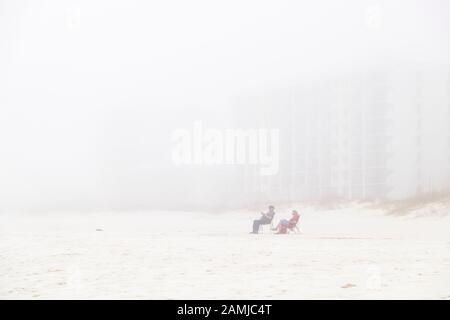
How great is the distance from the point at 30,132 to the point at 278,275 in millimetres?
137830

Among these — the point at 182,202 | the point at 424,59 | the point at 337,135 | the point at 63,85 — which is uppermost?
the point at 63,85

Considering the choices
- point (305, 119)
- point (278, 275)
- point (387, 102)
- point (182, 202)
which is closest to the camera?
point (278, 275)

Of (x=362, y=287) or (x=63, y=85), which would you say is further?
(x=63, y=85)

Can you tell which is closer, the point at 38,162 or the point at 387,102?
the point at 387,102

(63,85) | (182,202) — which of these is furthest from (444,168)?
(63,85)

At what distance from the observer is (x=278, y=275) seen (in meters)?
10.9

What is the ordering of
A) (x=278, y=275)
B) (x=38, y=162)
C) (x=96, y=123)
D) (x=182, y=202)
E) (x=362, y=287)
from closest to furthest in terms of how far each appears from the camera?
(x=362, y=287) < (x=278, y=275) < (x=182, y=202) < (x=38, y=162) < (x=96, y=123)

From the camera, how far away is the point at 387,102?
70500mm
